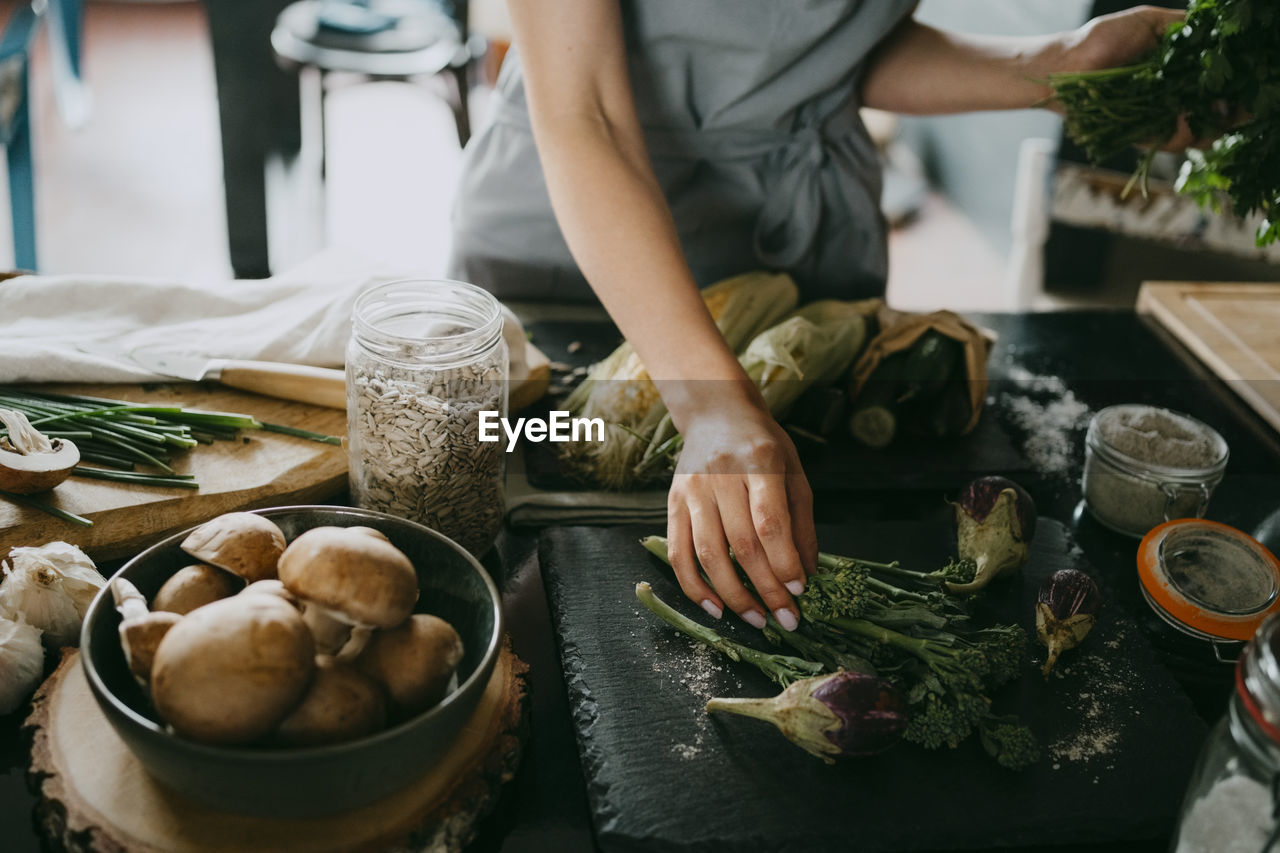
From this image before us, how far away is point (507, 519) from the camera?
1.25m

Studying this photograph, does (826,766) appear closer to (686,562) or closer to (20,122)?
(686,562)

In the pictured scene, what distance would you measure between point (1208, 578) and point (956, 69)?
95 centimetres

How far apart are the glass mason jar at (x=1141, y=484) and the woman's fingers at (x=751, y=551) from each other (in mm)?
476

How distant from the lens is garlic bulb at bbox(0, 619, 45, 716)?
897 mm

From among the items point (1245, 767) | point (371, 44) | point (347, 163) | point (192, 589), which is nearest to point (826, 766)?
point (1245, 767)

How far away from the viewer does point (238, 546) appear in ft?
2.88

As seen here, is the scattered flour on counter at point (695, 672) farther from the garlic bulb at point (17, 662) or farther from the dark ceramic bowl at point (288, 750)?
the garlic bulb at point (17, 662)

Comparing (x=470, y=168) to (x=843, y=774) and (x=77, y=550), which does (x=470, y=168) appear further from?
(x=843, y=774)

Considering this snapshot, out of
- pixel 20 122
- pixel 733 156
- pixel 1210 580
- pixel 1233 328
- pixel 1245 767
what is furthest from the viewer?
pixel 20 122

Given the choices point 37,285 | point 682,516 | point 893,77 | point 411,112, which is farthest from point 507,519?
point 411,112

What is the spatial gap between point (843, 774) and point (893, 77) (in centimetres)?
124

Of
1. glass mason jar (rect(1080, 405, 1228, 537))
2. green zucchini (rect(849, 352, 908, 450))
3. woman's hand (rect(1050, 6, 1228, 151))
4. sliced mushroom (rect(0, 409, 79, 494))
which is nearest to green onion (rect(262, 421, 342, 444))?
sliced mushroom (rect(0, 409, 79, 494))

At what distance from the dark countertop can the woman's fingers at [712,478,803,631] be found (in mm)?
220

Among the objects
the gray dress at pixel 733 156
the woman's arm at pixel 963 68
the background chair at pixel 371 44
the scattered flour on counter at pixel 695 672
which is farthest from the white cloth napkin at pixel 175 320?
the background chair at pixel 371 44
